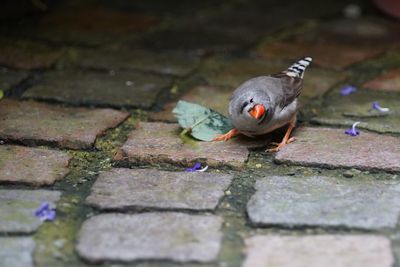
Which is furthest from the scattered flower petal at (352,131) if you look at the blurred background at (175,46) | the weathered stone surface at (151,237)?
the weathered stone surface at (151,237)

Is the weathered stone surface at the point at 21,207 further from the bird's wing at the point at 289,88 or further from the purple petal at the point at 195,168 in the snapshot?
the bird's wing at the point at 289,88

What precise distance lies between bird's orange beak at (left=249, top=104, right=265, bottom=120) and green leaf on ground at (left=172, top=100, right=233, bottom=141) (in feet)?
1.01

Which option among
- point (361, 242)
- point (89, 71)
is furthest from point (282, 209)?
point (89, 71)

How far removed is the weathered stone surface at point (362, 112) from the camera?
3.79m

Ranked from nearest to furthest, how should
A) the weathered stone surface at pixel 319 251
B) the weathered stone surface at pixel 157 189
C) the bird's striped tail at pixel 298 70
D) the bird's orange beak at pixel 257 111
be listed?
the weathered stone surface at pixel 319 251
the weathered stone surface at pixel 157 189
the bird's orange beak at pixel 257 111
the bird's striped tail at pixel 298 70

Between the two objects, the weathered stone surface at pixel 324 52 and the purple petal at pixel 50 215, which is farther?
the weathered stone surface at pixel 324 52

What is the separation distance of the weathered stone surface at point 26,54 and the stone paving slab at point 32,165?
1176mm

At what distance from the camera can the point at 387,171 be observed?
3.26 metres

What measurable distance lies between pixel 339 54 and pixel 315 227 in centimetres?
237

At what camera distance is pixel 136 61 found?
4.74 metres

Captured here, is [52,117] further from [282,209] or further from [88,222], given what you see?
[282,209]

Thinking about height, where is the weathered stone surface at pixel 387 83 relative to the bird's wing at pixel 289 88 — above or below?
below

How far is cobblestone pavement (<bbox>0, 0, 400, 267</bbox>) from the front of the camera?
2660 mm

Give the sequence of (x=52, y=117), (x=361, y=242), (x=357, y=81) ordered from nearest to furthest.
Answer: (x=361, y=242) → (x=52, y=117) → (x=357, y=81)
